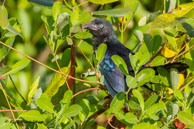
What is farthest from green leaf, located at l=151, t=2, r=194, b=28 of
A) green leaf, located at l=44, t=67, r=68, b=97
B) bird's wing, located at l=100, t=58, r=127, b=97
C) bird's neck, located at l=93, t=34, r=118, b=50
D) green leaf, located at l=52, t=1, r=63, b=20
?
bird's neck, located at l=93, t=34, r=118, b=50

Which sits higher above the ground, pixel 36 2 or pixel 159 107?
pixel 36 2

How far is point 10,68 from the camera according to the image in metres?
1.83

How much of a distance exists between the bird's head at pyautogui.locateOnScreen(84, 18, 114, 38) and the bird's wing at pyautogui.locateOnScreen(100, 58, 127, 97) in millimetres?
267

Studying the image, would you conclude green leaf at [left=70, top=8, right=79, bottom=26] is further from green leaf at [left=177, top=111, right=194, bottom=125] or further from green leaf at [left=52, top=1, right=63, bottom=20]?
green leaf at [left=177, top=111, right=194, bottom=125]

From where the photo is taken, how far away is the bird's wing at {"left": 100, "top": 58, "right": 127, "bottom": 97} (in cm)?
265

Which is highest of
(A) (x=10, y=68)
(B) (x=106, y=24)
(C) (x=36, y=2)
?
(C) (x=36, y=2)

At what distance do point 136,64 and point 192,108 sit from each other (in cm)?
32

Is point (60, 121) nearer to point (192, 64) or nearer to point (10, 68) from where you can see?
point (10, 68)

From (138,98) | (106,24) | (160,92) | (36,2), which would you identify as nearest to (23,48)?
(106,24)

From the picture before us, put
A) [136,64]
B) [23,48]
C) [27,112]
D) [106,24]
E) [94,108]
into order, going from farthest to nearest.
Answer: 1. [23,48]
2. [106,24]
3. [94,108]
4. [136,64]
5. [27,112]

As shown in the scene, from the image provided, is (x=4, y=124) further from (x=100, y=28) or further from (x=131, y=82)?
(x=100, y=28)

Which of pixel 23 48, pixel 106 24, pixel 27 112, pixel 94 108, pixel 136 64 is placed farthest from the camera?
pixel 23 48

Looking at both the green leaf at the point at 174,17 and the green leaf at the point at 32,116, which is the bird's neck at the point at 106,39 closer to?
the green leaf at the point at 174,17

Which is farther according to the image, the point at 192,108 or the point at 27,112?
the point at 192,108
